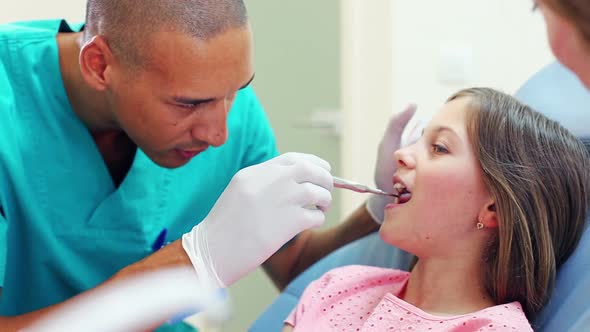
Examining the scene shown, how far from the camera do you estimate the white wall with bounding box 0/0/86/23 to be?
204cm

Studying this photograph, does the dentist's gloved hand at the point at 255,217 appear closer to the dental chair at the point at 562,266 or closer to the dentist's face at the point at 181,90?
the dentist's face at the point at 181,90

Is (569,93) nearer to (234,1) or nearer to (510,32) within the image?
(234,1)

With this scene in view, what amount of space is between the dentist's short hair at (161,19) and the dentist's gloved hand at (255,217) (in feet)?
0.87

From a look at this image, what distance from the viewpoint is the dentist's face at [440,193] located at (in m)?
1.37

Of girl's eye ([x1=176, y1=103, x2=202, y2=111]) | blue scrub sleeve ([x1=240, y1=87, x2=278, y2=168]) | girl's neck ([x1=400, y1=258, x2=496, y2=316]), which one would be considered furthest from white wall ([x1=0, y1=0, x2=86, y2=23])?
girl's neck ([x1=400, y1=258, x2=496, y2=316])

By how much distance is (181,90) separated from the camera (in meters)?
1.40

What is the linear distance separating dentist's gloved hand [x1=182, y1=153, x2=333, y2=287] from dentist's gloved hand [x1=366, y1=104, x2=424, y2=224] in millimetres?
345

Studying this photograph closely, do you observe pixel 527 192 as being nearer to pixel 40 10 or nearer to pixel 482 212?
pixel 482 212

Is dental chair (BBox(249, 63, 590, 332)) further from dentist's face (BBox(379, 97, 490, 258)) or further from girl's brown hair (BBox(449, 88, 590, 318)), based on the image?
dentist's face (BBox(379, 97, 490, 258))

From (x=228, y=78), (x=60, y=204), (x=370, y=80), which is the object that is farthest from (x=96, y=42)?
(x=370, y=80)

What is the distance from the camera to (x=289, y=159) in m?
1.38

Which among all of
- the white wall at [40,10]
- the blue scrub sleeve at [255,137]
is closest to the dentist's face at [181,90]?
the blue scrub sleeve at [255,137]

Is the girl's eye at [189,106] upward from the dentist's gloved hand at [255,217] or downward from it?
upward

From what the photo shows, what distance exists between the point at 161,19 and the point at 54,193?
0.46 meters
